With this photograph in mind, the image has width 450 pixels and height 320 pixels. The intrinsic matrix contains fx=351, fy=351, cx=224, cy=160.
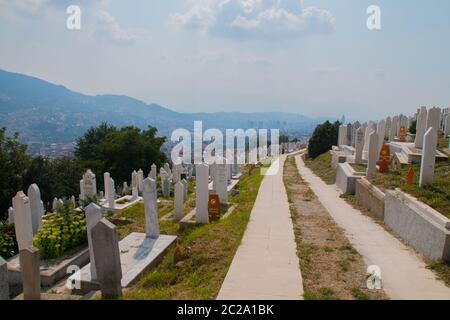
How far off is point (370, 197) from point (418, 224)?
4166mm

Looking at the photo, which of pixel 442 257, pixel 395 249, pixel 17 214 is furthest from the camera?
pixel 17 214

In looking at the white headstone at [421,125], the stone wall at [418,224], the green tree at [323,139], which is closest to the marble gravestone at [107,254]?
the stone wall at [418,224]

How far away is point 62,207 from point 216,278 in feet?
16.9

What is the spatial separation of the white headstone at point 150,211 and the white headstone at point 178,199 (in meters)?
2.47

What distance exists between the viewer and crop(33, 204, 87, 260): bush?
818 centimetres

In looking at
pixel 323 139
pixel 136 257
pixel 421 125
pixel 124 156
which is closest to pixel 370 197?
pixel 421 125

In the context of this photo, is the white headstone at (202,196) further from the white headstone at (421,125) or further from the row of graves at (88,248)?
the white headstone at (421,125)

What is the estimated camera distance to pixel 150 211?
9.52m

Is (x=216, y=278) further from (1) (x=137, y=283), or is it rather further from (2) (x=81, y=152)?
(2) (x=81, y=152)

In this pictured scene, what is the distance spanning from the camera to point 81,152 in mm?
46531

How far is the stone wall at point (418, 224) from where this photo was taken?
256 inches

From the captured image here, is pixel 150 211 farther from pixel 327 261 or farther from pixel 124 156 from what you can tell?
pixel 124 156

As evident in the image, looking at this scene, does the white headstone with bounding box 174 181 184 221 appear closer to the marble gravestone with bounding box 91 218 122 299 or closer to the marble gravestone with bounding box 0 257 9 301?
the marble gravestone with bounding box 91 218 122 299
